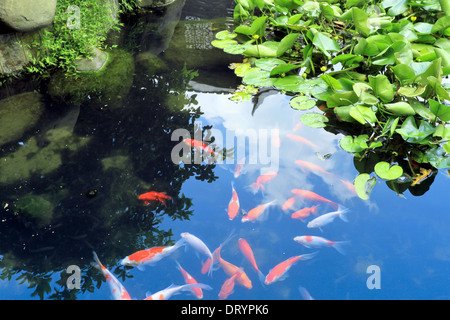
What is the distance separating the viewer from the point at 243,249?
2455mm

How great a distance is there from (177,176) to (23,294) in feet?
4.16

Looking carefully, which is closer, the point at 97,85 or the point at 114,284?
the point at 114,284

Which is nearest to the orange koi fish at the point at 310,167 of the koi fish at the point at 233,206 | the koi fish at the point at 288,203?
the koi fish at the point at 288,203

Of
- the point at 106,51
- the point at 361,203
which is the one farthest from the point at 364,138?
the point at 106,51

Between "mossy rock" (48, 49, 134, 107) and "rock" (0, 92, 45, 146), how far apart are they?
0.19m

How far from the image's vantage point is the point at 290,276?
2330 millimetres

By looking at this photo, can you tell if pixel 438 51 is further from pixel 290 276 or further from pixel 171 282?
pixel 171 282

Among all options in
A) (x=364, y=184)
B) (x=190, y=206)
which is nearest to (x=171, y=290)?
(x=190, y=206)

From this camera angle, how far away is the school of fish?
224cm

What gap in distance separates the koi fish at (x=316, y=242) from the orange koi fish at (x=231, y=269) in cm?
45

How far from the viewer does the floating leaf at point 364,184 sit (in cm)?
285

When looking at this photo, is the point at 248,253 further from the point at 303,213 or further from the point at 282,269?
the point at 303,213

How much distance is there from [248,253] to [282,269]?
23 centimetres

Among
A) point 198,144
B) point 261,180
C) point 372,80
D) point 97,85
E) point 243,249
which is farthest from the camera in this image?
point 97,85
